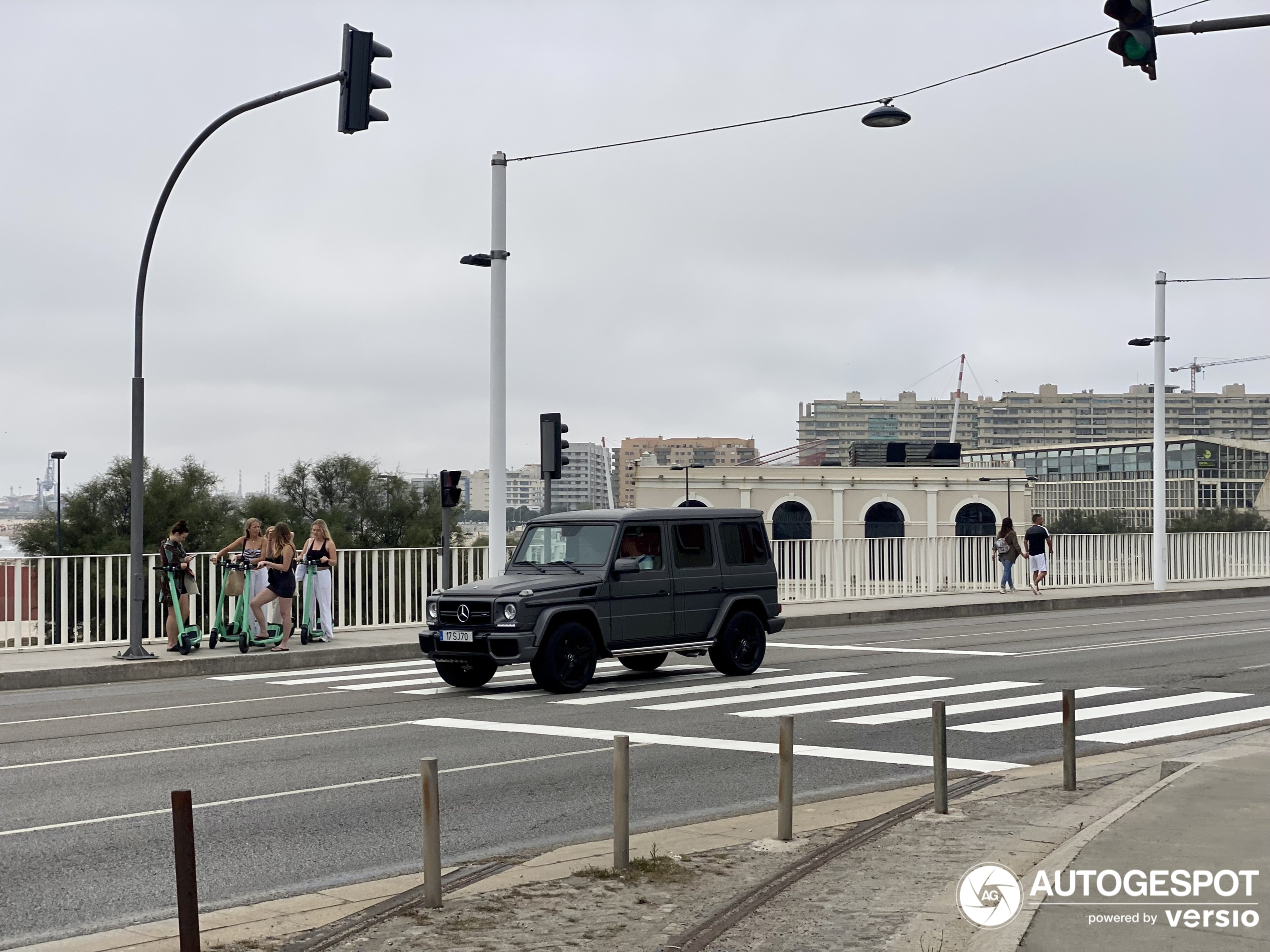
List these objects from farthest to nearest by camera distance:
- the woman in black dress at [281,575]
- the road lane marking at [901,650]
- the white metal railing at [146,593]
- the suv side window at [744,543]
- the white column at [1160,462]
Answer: the white column at [1160,462]
the road lane marking at [901,650]
the white metal railing at [146,593]
the woman in black dress at [281,575]
the suv side window at [744,543]

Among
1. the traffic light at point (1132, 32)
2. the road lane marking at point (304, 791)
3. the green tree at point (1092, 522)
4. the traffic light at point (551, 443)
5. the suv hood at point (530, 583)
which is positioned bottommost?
the green tree at point (1092, 522)

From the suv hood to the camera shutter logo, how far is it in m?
8.54

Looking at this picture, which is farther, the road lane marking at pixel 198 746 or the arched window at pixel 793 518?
the arched window at pixel 793 518

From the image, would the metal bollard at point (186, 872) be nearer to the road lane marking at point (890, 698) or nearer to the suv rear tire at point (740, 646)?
the road lane marking at point (890, 698)

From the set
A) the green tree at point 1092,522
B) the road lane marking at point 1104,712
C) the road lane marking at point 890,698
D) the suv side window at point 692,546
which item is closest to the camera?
the road lane marking at point 1104,712

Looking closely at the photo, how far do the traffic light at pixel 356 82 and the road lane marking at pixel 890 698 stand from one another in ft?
24.6

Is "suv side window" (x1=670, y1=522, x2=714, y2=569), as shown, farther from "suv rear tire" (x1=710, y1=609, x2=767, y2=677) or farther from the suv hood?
the suv hood

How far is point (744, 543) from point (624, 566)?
207 centimetres

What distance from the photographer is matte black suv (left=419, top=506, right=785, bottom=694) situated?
14781 millimetres

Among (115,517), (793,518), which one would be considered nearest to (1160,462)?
(115,517)

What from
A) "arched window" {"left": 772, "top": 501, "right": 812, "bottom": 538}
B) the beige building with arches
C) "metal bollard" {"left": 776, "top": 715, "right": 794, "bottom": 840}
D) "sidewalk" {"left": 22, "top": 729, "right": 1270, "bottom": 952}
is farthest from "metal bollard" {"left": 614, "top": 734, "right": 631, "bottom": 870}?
"arched window" {"left": 772, "top": 501, "right": 812, "bottom": 538}

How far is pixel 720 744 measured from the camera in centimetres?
1134

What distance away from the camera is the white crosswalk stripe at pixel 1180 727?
38.7ft

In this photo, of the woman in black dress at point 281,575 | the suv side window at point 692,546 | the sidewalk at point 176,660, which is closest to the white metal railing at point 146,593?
A: the sidewalk at point 176,660
